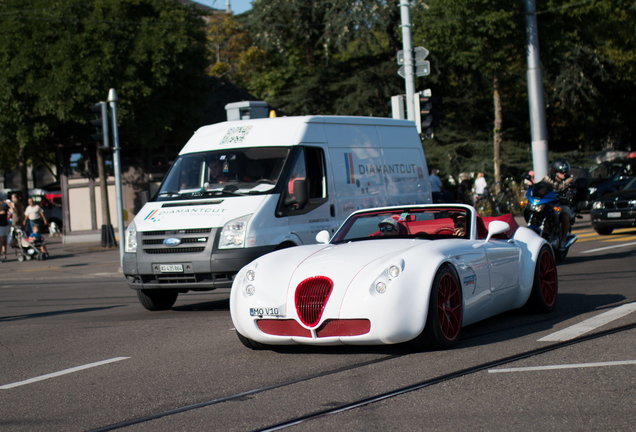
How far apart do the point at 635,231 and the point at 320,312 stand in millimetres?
16050

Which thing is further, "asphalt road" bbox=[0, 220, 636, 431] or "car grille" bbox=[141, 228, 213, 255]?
"car grille" bbox=[141, 228, 213, 255]

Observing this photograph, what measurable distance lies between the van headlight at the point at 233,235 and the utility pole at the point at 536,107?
14.5 metres

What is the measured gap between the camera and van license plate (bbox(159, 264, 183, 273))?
929cm

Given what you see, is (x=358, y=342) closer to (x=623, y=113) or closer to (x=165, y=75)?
(x=165, y=75)

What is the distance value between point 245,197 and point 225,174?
836 mm

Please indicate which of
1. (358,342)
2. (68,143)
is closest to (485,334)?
(358,342)

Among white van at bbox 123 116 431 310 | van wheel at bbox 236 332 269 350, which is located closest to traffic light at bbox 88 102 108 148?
white van at bbox 123 116 431 310

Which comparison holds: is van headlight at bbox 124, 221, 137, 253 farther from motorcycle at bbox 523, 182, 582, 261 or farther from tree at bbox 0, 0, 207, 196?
tree at bbox 0, 0, 207, 196

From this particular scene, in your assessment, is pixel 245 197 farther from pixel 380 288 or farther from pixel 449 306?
pixel 380 288

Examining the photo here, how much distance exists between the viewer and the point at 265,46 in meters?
36.6

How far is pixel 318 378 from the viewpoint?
5.41m

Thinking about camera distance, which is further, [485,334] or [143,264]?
[143,264]

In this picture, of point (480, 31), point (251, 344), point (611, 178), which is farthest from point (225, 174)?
point (480, 31)

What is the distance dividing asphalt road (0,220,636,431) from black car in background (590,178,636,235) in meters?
9.46
